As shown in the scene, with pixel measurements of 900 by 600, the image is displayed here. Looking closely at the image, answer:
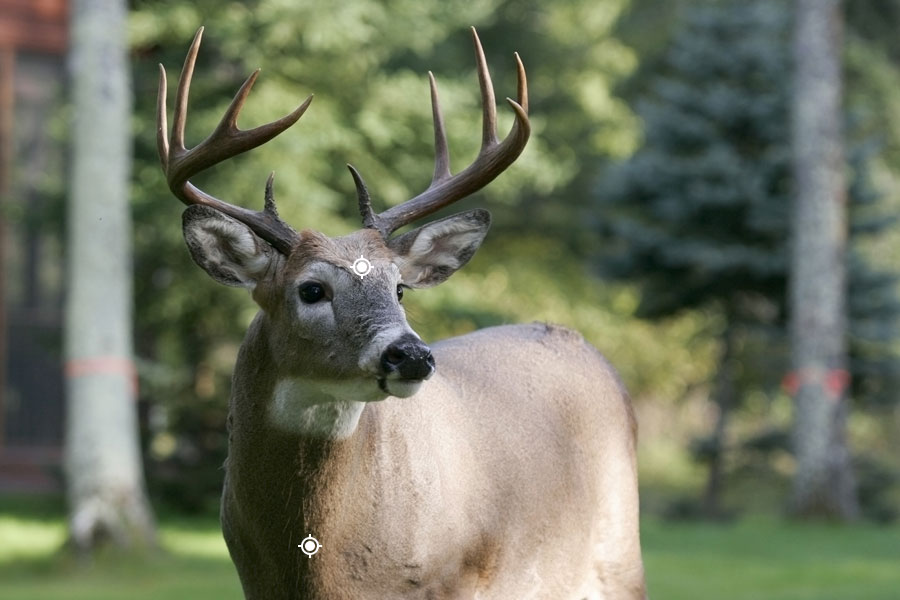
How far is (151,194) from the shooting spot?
54.2 feet

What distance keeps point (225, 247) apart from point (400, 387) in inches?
35.1

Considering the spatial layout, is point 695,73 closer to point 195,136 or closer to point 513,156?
point 195,136

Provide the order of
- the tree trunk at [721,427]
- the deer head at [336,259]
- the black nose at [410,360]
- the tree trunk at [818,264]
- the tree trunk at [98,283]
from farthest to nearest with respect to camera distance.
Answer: the tree trunk at [721,427]
the tree trunk at [818,264]
the tree trunk at [98,283]
the deer head at [336,259]
the black nose at [410,360]

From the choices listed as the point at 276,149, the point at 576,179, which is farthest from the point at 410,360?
the point at 576,179

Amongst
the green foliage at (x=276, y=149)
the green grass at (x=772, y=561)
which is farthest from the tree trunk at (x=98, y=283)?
the green grass at (x=772, y=561)

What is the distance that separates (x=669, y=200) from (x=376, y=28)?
5.34 metres

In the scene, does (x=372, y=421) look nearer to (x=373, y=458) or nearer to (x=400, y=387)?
(x=373, y=458)

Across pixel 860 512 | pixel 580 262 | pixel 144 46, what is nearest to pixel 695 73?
pixel 580 262

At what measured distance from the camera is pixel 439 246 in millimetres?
5062

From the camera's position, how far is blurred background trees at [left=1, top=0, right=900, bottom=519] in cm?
1667

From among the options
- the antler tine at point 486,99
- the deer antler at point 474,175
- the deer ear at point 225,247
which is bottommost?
the deer ear at point 225,247

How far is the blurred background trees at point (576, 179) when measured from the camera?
1667 centimetres

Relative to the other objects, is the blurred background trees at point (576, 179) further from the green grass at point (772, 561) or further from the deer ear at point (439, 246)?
the deer ear at point (439, 246)

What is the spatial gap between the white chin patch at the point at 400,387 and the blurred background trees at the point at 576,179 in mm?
11658
